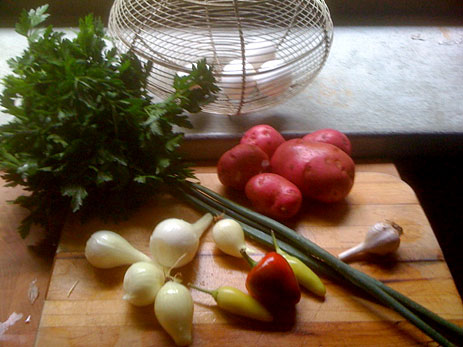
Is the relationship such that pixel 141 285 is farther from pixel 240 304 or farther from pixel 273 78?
pixel 273 78

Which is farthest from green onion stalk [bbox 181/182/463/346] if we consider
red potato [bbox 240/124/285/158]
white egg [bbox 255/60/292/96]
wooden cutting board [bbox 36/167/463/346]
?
white egg [bbox 255/60/292/96]

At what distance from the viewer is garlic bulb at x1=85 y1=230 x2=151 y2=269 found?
67 cm

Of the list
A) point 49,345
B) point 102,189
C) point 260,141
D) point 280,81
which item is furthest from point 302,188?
point 49,345

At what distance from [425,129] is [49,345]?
0.81m

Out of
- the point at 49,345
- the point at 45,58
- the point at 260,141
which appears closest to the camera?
the point at 49,345

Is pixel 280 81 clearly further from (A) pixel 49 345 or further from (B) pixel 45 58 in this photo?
(A) pixel 49 345

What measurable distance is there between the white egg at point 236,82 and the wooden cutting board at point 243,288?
0.78ft

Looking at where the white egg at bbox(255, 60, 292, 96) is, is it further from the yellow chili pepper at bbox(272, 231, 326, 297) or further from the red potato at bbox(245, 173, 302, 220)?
the yellow chili pepper at bbox(272, 231, 326, 297)

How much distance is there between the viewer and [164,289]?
0.61 meters

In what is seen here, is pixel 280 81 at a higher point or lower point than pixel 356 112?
higher

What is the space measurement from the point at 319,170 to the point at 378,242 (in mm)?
151

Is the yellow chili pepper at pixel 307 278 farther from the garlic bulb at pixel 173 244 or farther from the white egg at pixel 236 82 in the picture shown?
the white egg at pixel 236 82

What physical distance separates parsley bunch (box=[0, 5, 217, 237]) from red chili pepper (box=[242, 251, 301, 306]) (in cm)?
24

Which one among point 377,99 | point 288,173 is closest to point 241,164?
point 288,173
